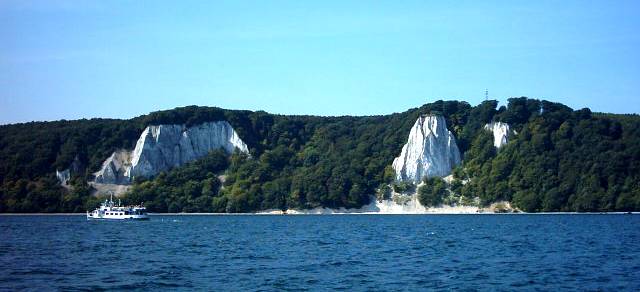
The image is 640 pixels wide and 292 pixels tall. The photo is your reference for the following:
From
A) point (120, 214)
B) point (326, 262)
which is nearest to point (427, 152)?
point (120, 214)

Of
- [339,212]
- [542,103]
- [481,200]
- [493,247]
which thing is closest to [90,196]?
[339,212]

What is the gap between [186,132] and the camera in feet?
630

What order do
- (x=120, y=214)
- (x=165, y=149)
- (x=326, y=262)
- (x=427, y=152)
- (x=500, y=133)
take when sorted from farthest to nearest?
(x=165, y=149) < (x=500, y=133) < (x=427, y=152) < (x=120, y=214) < (x=326, y=262)

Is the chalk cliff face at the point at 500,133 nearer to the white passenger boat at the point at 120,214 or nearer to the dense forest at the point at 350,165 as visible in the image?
the dense forest at the point at 350,165

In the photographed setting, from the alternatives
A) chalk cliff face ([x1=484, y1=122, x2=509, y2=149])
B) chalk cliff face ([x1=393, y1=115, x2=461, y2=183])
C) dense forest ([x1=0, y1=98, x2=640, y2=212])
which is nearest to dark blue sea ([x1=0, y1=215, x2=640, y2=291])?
dense forest ([x1=0, y1=98, x2=640, y2=212])

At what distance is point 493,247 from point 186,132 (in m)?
137

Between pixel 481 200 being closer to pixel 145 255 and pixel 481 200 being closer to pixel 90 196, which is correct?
pixel 90 196

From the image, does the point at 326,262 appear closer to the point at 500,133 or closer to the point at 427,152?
the point at 427,152

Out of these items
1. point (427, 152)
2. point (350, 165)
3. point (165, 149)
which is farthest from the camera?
point (165, 149)

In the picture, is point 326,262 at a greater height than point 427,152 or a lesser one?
lesser

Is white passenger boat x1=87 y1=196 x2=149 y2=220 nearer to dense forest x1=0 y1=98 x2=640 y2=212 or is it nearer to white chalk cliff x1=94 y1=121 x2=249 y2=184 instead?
dense forest x1=0 y1=98 x2=640 y2=212

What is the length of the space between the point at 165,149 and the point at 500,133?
72775 millimetres

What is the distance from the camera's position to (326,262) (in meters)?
51.6

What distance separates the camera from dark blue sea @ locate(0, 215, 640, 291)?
4116cm
